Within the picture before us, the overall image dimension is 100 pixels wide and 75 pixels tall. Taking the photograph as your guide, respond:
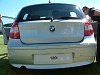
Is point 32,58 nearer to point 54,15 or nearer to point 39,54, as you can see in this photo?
point 39,54

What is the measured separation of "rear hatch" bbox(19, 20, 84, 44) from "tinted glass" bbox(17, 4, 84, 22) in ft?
0.85

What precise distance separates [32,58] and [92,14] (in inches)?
86.4

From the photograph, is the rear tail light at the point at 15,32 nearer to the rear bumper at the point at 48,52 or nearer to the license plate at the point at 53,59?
the rear bumper at the point at 48,52

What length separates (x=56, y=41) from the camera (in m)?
5.10

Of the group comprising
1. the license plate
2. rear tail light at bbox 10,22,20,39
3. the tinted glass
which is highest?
the tinted glass

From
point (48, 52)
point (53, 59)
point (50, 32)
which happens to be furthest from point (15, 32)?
point (53, 59)

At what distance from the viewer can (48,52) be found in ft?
16.3

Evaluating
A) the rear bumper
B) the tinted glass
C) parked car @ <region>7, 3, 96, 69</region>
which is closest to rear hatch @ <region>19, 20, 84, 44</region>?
parked car @ <region>7, 3, 96, 69</region>

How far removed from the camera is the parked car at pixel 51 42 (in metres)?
4.98

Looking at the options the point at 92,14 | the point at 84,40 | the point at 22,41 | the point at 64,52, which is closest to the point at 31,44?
the point at 22,41

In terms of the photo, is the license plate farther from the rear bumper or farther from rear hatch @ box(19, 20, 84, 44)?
rear hatch @ box(19, 20, 84, 44)

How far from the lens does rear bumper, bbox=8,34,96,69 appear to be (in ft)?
16.3

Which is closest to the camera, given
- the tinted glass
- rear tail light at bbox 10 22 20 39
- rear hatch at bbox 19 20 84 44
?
rear hatch at bbox 19 20 84 44

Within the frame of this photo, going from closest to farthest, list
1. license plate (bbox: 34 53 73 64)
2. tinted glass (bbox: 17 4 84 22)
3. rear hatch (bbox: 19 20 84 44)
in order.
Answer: license plate (bbox: 34 53 73 64) < rear hatch (bbox: 19 20 84 44) < tinted glass (bbox: 17 4 84 22)
